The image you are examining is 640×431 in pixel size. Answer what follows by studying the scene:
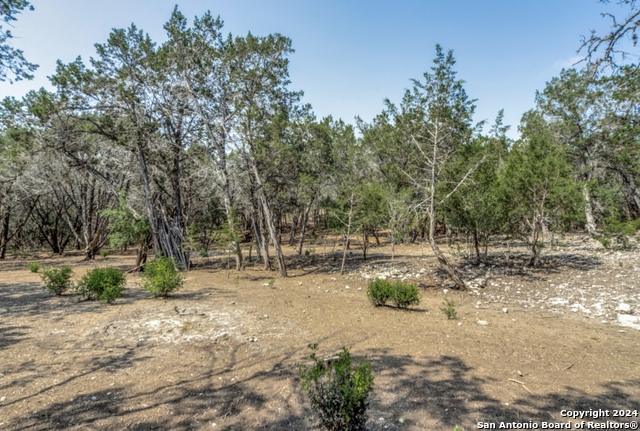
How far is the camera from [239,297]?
962 cm

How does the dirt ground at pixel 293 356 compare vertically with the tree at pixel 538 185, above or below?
below

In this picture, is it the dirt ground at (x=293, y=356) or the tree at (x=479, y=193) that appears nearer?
the dirt ground at (x=293, y=356)

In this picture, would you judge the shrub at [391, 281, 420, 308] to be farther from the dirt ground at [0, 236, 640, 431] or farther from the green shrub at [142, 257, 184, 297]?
the green shrub at [142, 257, 184, 297]

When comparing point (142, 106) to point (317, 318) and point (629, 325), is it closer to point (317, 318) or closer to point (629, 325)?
point (317, 318)

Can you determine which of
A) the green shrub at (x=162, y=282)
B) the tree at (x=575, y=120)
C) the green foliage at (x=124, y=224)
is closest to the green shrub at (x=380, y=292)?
the green shrub at (x=162, y=282)

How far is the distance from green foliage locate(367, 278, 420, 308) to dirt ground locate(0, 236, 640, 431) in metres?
0.32

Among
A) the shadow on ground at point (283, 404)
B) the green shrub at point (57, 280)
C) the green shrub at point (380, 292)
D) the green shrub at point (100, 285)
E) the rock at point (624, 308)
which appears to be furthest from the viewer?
the green shrub at point (57, 280)

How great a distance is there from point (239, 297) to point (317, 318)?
327 cm

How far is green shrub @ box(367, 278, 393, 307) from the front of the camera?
27.6ft

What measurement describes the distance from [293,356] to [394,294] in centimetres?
409

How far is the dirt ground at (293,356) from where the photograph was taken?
11.5 ft

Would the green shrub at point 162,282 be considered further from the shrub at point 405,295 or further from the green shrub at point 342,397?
the green shrub at point 342,397

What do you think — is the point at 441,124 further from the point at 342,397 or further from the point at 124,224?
the point at 124,224

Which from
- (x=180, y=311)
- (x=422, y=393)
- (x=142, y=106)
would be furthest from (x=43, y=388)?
(x=142, y=106)
